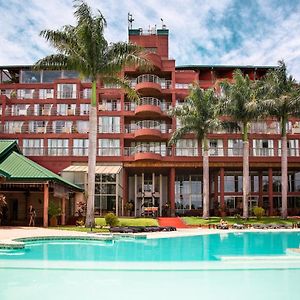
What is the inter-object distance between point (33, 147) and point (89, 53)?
21.0m

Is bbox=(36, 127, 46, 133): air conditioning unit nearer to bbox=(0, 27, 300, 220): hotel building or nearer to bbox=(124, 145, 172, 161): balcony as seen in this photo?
bbox=(0, 27, 300, 220): hotel building

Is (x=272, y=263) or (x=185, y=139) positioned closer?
(x=272, y=263)

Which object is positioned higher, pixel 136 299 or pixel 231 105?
pixel 231 105

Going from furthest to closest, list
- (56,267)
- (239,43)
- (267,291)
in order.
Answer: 1. (239,43)
2. (56,267)
3. (267,291)

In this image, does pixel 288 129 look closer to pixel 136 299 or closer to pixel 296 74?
pixel 296 74

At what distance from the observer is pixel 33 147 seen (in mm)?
47375

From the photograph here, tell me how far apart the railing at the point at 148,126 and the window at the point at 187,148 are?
208 cm

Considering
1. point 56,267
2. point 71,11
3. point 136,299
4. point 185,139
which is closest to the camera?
point 136,299

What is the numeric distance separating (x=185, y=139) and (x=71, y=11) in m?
22.6

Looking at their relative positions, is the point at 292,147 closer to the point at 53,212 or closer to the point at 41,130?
the point at 41,130

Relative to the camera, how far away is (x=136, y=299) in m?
9.08

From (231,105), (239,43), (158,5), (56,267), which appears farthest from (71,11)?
(56,267)

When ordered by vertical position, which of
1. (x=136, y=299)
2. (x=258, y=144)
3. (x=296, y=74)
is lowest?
(x=136, y=299)

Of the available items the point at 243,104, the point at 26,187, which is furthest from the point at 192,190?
the point at 26,187
